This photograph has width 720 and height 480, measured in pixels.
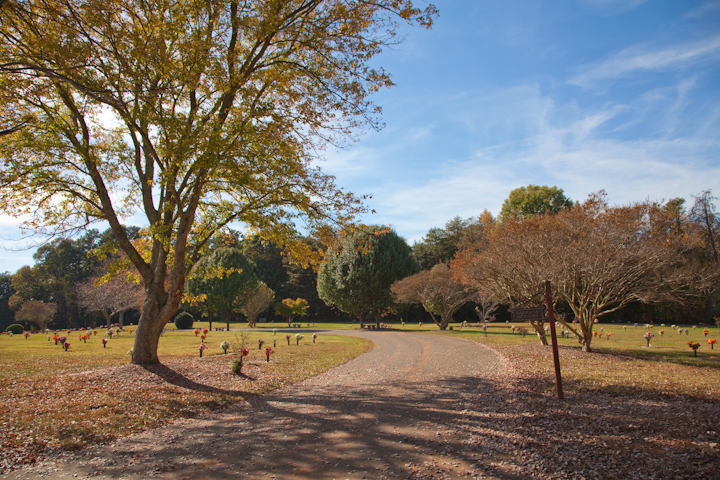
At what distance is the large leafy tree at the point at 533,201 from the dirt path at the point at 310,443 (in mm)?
43674

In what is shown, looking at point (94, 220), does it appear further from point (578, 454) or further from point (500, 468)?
point (578, 454)

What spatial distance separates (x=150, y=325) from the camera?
1080 centimetres

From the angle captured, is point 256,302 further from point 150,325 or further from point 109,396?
point 109,396

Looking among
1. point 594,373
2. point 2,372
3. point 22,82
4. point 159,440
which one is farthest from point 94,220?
point 594,373

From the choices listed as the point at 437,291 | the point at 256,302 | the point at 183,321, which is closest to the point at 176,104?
the point at 437,291

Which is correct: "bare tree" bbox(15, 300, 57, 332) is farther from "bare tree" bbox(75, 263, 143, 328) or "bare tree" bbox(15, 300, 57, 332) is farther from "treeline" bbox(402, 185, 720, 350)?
"treeline" bbox(402, 185, 720, 350)

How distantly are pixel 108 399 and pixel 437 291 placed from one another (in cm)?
2648

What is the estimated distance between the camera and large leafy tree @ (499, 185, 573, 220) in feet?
156

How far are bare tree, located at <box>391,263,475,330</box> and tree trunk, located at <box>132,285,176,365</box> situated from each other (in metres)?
23.7

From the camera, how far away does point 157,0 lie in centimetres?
885

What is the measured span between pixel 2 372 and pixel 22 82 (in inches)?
345

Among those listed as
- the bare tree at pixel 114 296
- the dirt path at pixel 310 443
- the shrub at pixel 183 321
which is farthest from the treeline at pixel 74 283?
the dirt path at pixel 310 443

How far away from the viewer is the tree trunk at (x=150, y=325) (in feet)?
35.4

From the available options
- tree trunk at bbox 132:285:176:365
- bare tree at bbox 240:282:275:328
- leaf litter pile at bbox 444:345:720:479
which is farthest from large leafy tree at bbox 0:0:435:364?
bare tree at bbox 240:282:275:328
